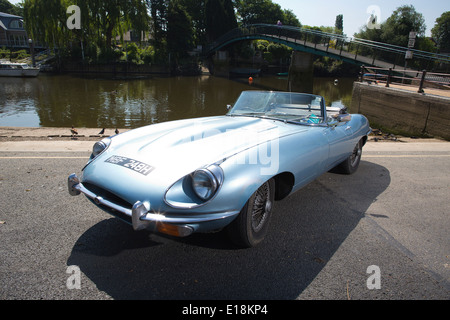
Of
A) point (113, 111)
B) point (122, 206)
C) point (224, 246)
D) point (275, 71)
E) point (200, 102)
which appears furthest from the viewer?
point (275, 71)

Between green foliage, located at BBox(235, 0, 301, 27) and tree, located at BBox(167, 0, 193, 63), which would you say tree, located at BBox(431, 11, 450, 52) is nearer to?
green foliage, located at BBox(235, 0, 301, 27)

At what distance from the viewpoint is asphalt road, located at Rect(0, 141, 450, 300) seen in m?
2.37

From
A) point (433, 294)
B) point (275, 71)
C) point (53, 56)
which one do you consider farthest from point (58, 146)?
point (275, 71)

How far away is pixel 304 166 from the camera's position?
10.9 ft

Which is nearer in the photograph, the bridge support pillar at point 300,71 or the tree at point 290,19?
the bridge support pillar at point 300,71

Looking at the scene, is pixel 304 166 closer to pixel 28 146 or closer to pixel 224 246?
pixel 224 246

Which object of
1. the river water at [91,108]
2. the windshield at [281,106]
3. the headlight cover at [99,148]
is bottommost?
the river water at [91,108]

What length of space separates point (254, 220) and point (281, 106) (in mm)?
1979

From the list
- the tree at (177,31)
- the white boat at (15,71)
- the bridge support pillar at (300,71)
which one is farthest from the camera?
the tree at (177,31)

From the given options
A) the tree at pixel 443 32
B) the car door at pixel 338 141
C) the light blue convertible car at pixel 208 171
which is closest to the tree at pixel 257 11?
the tree at pixel 443 32

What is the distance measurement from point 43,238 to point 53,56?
178 feet

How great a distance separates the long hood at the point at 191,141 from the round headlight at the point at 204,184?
120 millimetres

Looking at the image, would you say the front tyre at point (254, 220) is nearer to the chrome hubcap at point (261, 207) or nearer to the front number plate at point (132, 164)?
the chrome hubcap at point (261, 207)

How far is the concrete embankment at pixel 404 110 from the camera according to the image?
384 inches
